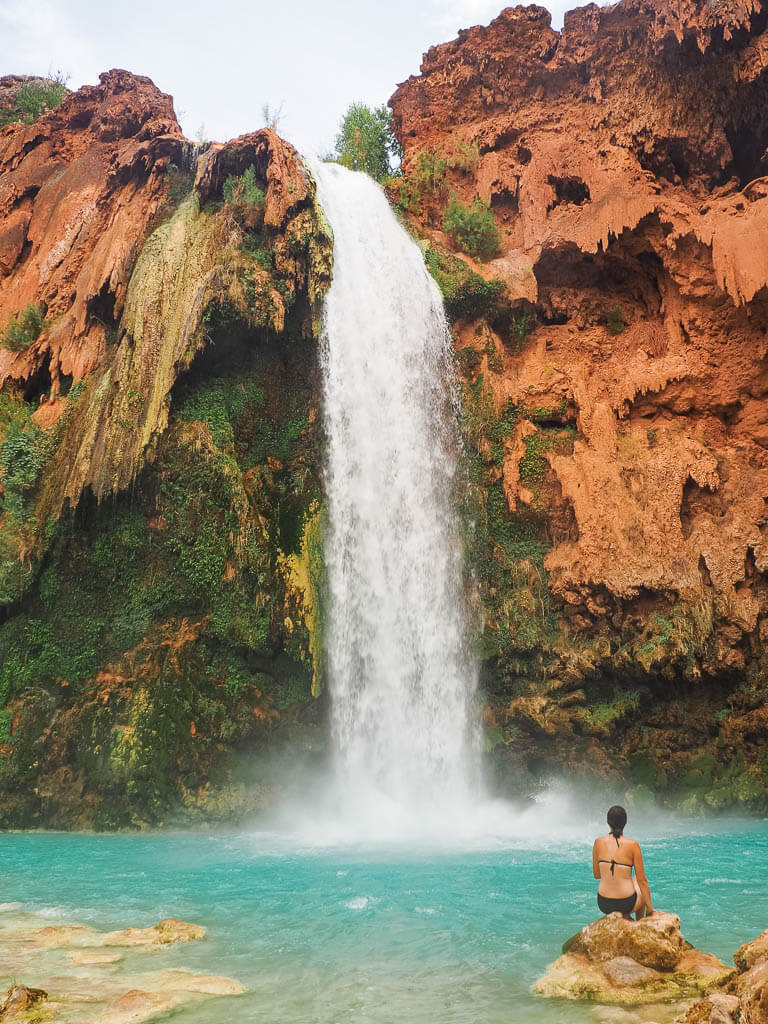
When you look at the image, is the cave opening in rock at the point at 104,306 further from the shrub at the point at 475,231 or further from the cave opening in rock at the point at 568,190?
the cave opening in rock at the point at 568,190

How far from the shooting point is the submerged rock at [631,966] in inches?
197

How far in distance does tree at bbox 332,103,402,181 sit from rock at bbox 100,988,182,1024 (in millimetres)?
29090

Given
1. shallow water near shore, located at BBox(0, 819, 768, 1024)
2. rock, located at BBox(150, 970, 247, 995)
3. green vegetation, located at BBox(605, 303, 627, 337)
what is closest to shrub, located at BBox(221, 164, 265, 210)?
green vegetation, located at BBox(605, 303, 627, 337)

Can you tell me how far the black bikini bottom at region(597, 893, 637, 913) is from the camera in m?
5.83

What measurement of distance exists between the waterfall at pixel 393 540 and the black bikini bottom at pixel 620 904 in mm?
8696

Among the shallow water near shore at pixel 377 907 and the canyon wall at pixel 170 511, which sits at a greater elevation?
the canyon wall at pixel 170 511

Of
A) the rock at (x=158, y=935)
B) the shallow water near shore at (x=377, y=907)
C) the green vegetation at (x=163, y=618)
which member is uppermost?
the green vegetation at (x=163, y=618)

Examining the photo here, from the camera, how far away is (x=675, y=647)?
47.0 feet

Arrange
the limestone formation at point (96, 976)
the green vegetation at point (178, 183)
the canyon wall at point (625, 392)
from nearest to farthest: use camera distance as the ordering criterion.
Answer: the limestone formation at point (96, 976) → the canyon wall at point (625, 392) → the green vegetation at point (178, 183)

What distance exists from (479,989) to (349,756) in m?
9.66

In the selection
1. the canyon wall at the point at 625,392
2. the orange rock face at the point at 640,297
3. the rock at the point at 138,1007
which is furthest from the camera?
the orange rock face at the point at 640,297

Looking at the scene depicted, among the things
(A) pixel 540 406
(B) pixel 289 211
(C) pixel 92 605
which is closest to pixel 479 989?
(C) pixel 92 605

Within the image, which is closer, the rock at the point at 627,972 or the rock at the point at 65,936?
the rock at the point at 627,972

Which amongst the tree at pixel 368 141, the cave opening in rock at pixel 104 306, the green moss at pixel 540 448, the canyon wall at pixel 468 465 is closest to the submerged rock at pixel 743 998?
the canyon wall at pixel 468 465
